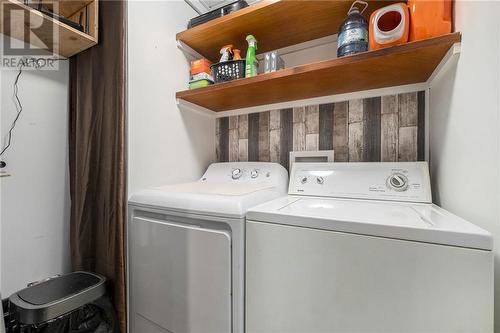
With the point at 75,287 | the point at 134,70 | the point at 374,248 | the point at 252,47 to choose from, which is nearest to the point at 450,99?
the point at 374,248

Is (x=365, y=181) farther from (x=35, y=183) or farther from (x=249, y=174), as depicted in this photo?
(x=35, y=183)

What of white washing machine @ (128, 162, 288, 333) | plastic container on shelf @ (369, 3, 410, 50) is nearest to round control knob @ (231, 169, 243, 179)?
white washing machine @ (128, 162, 288, 333)

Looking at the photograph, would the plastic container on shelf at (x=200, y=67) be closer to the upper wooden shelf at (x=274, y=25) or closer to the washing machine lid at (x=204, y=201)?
the upper wooden shelf at (x=274, y=25)

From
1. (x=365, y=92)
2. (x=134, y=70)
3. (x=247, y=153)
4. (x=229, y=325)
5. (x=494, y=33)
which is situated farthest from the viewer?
(x=247, y=153)

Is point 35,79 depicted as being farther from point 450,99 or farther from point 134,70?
point 450,99

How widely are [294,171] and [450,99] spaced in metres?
0.75

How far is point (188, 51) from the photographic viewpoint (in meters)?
1.49

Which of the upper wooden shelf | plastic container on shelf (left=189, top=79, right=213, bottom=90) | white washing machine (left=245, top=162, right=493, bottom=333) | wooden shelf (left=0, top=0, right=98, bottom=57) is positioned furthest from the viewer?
plastic container on shelf (left=189, top=79, right=213, bottom=90)

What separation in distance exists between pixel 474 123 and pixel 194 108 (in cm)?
145

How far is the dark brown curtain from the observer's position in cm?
111

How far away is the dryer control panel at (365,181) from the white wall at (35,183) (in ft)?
4.69

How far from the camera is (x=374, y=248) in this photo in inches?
24.3

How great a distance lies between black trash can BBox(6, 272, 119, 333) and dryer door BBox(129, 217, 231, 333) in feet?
0.44

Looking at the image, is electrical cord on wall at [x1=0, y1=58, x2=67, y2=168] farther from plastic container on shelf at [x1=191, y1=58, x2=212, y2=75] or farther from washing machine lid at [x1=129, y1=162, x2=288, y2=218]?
plastic container on shelf at [x1=191, y1=58, x2=212, y2=75]
